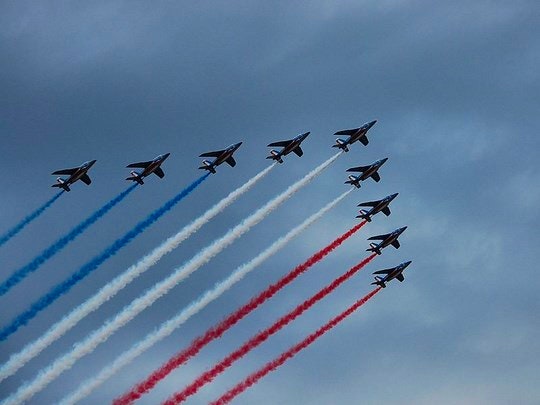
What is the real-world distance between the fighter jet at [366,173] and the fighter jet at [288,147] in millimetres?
7390

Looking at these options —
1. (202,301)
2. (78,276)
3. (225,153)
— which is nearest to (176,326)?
(202,301)

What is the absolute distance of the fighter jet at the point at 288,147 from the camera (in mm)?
149250

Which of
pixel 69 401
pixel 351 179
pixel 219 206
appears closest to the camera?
pixel 69 401

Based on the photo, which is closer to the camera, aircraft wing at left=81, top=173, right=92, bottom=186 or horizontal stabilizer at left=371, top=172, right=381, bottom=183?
aircraft wing at left=81, top=173, right=92, bottom=186

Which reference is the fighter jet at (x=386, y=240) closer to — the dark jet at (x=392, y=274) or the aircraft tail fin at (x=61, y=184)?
the dark jet at (x=392, y=274)

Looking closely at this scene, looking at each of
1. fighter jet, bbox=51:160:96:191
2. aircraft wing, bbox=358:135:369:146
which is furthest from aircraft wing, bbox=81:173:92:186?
aircraft wing, bbox=358:135:369:146

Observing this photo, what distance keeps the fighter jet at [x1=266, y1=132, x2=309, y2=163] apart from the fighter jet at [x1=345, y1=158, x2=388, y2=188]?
7390 mm

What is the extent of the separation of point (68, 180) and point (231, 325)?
98.3ft

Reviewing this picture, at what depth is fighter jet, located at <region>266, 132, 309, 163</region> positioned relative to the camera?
14925 cm

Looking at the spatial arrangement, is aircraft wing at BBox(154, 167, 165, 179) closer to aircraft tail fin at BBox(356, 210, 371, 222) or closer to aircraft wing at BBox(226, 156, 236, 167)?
aircraft wing at BBox(226, 156, 236, 167)

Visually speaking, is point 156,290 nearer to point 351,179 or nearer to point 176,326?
point 176,326

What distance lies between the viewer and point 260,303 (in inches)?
5384

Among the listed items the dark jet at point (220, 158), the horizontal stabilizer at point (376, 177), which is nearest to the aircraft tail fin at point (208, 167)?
the dark jet at point (220, 158)

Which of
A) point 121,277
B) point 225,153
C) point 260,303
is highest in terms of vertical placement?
point 225,153
